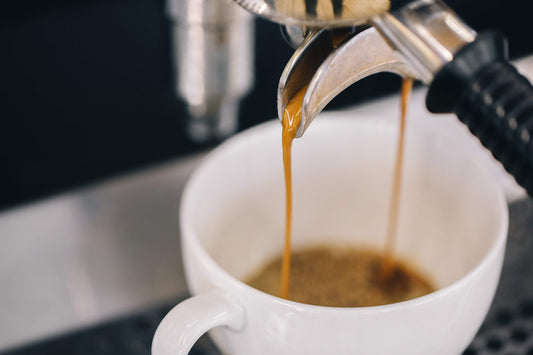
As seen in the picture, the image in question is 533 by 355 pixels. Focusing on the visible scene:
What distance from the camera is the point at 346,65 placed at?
0.28 m

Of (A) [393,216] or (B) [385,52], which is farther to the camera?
(A) [393,216]

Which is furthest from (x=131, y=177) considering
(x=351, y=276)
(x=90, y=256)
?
(x=351, y=276)

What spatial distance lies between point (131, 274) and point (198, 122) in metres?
0.11

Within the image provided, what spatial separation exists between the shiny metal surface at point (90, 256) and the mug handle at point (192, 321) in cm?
16

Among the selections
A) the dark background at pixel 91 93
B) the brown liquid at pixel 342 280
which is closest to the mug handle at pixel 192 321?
the brown liquid at pixel 342 280

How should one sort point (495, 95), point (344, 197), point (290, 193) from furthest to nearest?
point (344, 197) → point (290, 193) → point (495, 95)

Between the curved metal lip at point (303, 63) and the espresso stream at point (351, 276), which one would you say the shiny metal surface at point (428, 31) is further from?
the espresso stream at point (351, 276)

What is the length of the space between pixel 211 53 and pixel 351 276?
0.16 m

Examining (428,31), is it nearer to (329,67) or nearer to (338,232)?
(329,67)

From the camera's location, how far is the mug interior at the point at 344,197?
41cm

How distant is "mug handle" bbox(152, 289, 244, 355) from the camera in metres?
0.32

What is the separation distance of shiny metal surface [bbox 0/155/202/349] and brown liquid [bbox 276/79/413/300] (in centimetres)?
9

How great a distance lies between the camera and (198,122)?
48 centimetres

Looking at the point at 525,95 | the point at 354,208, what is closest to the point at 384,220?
the point at 354,208
